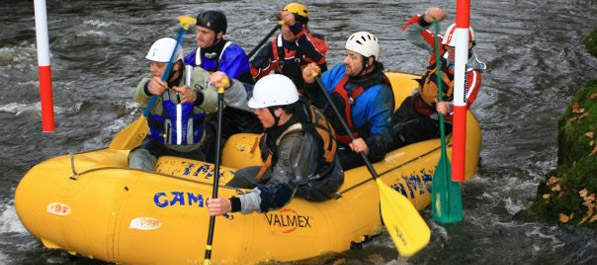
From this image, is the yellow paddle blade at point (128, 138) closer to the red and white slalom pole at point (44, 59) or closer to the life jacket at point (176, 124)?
the life jacket at point (176, 124)

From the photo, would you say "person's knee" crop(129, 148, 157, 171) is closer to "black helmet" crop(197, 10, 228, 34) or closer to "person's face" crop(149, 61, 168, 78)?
"person's face" crop(149, 61, 168, 78)

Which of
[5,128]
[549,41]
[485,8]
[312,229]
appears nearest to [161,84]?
[312,229]

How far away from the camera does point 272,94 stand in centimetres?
518

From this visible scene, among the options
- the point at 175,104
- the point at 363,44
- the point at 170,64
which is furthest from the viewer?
the point at 363,44

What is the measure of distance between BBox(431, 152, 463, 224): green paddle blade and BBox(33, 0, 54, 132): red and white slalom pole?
2764 mm

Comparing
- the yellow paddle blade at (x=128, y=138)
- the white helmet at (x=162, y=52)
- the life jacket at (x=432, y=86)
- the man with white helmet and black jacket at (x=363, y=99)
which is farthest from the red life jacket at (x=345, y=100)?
the yellow paddle blade at (x=128, y=138)

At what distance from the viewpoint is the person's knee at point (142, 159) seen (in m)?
5.98

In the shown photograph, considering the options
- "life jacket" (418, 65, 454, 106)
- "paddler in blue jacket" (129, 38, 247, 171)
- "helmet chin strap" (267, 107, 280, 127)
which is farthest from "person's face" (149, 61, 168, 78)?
"life jacket" (418, 65, 454, 106)

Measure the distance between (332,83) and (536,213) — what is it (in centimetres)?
185

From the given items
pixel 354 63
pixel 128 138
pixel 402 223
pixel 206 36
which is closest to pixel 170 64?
pixel 206 36

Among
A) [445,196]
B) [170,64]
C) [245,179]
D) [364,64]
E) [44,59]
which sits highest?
[44,59]

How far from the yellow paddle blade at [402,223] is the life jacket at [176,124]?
140cm

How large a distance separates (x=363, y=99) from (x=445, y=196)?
938 millimetres

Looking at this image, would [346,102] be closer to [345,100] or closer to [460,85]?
[345,100]
